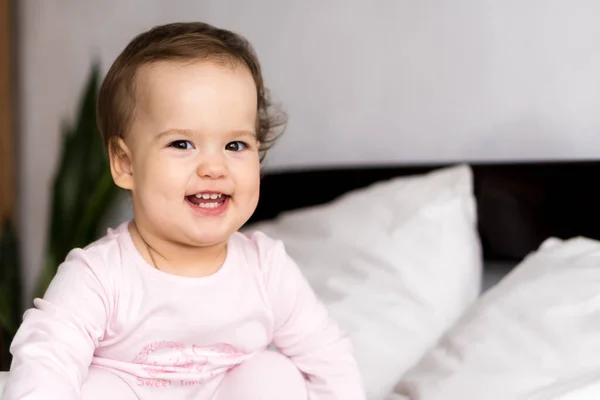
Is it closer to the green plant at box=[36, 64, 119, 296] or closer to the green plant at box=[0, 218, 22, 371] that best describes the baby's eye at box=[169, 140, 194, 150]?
the green plant at box=[36, 64, 119, 296]

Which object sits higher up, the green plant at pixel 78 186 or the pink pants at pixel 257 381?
the pink pants at pixel 257 381

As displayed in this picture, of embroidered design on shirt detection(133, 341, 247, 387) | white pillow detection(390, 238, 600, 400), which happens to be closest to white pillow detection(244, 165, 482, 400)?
white pillow detection(390, 238, 600, 400)

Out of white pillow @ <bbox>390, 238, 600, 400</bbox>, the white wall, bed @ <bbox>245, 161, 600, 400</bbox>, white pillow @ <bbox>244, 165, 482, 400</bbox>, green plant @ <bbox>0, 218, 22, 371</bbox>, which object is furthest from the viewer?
green plant @ <bbox>0, 218, 22, 371</bbox>

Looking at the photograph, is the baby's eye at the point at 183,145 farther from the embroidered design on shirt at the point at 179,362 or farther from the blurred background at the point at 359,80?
the blurred background at the point at 359,80

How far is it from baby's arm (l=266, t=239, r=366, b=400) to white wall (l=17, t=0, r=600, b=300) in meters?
0.81

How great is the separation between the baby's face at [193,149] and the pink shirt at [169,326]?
8cm

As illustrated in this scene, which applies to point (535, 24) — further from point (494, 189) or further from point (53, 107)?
point (53, 107)

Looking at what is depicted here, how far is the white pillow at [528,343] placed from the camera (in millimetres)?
1124

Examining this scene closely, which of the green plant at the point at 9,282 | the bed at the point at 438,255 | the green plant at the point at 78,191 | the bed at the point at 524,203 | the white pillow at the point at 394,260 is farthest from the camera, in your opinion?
the green plant at the point at 9,282

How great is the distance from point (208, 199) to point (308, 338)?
27 cm

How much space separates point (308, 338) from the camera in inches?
46.0

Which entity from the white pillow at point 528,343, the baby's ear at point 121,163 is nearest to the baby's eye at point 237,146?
the baby's ear at point 121,163

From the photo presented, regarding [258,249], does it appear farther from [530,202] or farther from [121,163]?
[530,202]

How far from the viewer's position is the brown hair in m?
1.04
